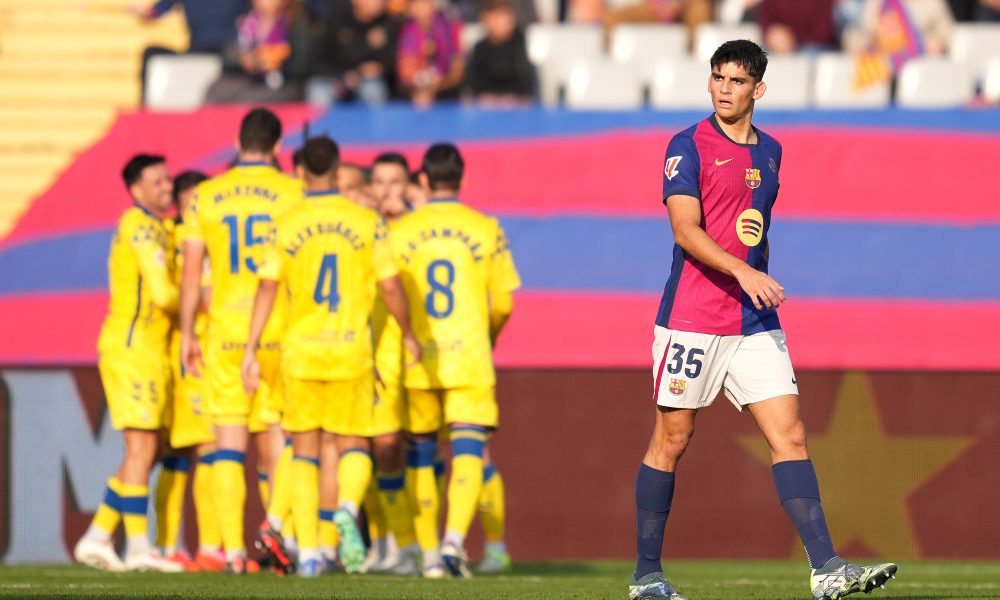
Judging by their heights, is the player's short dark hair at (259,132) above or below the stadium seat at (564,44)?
below

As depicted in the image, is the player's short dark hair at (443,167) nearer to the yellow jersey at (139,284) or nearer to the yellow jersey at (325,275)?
the yellow jersey at (325,275)

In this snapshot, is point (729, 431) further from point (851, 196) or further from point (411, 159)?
point (411, 159)

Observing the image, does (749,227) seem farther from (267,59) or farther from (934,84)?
(267,59)

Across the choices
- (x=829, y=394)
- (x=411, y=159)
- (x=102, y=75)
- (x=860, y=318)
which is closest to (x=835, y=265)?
(x=860, y=318)

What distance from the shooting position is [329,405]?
8.77 meters

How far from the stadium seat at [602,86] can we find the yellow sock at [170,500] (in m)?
5.47

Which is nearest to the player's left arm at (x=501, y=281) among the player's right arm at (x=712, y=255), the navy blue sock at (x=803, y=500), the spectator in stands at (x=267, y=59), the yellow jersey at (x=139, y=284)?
the yellow jersey at (x=139, y=284)

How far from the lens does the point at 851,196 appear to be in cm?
1256

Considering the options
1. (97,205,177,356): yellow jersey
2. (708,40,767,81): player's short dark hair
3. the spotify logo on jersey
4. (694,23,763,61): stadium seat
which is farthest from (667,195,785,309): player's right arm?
Result: (694,23,763,61): stadium seat

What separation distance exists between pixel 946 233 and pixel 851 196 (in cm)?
72

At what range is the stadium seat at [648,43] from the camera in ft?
49.8

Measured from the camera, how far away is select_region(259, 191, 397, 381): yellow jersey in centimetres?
866

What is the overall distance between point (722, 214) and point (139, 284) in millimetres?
4087

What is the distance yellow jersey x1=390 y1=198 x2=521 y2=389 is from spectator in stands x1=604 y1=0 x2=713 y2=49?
22.6 feet
